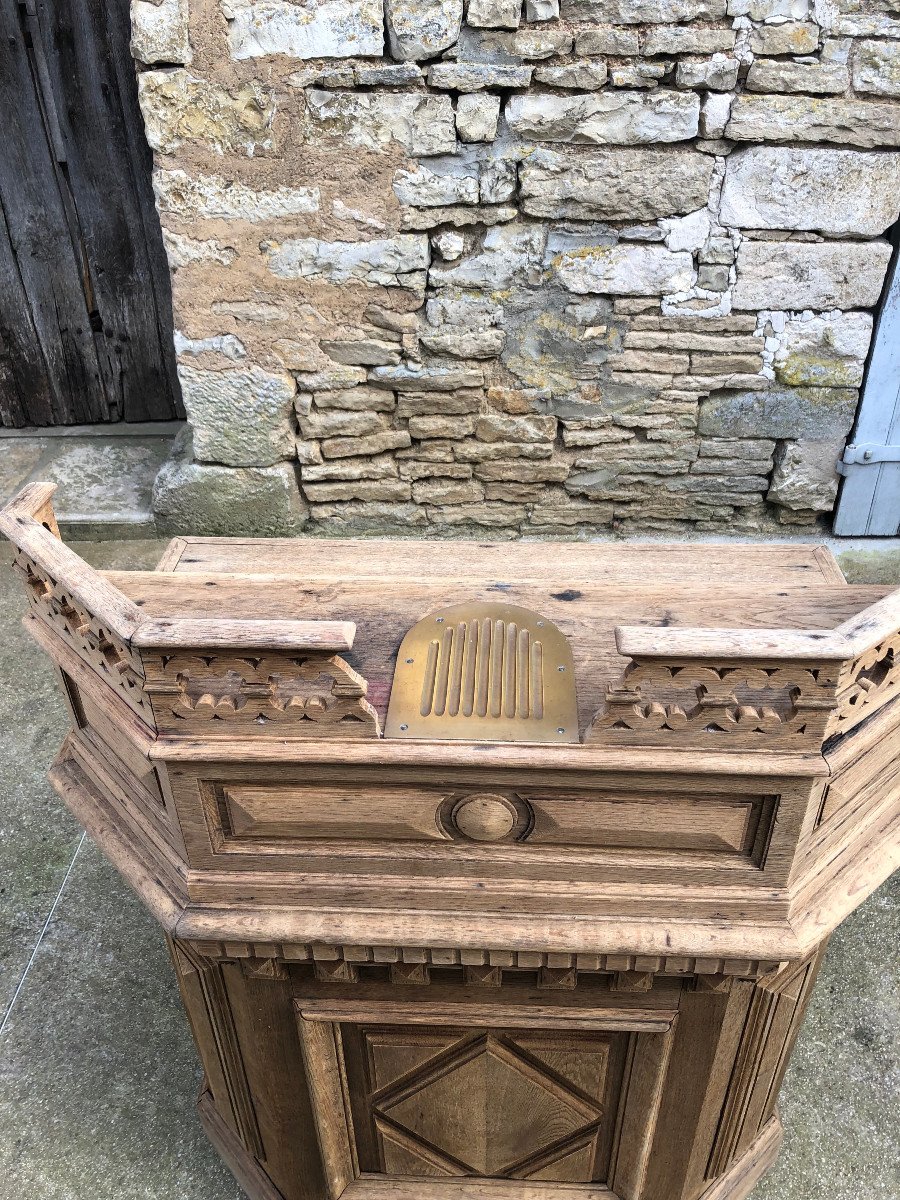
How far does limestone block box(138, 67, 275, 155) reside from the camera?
10.5 feet

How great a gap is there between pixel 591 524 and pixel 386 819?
2814 millimetres

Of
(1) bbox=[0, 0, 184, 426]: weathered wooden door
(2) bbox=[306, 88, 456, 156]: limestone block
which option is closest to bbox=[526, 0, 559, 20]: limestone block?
(2) bbox=[306, 88, 456, 156]: limestone block

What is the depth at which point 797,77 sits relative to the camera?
3.12 meters

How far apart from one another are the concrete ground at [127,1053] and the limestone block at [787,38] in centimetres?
275

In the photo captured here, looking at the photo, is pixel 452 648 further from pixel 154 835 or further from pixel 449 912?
pixel 154 835

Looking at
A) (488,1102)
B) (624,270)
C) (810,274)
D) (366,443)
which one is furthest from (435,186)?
(488,1102)

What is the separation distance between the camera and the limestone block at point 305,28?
3070mm

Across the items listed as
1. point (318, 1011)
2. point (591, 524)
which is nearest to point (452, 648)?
point (318, 1011)

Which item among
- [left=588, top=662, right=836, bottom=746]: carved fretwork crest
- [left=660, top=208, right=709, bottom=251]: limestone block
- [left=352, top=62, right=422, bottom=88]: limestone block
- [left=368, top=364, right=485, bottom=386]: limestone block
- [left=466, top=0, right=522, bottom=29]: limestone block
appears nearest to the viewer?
[left=588, top=662, right=836, bottom=746]: carved fretwork crest

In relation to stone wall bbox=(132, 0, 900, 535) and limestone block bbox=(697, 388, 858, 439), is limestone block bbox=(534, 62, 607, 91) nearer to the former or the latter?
stone wall bbox=(132, 0, 900, 535)

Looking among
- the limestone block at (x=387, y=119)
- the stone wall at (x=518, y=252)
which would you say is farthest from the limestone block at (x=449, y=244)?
the limestone block at (x=387, y=119)

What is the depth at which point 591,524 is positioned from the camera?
4066 mm

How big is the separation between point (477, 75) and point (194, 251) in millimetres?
1201

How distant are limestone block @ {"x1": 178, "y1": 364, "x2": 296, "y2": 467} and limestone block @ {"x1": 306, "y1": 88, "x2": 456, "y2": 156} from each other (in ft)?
3.06
